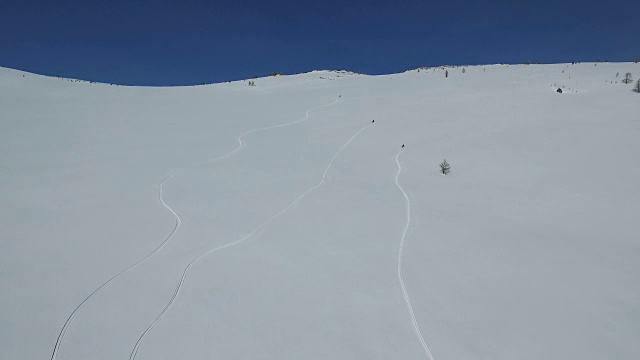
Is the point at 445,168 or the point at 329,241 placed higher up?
the point at 445,168

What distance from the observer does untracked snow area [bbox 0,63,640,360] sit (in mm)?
2461

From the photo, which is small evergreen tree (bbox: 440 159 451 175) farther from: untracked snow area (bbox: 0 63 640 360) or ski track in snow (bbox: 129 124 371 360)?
ski track in snow (bbox: 129 124 371 360)

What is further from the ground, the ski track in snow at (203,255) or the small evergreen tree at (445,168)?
the small evergreen tree at (445,168)

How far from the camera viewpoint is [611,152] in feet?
17.2

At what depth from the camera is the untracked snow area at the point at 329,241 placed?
2461 mm

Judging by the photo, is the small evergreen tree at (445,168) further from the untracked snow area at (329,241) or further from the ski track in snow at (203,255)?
the ski track in snow at (203,255)

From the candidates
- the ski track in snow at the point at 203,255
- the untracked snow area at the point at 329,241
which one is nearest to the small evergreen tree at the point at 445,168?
the untracked snow area at the point at 329,241

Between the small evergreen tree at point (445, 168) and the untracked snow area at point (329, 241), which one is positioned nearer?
the untracked snow area at point (329, 241)

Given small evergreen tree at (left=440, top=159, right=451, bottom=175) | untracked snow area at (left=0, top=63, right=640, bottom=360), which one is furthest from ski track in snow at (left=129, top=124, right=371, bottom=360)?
small evergreen tree at (left=440, top=159, right=451, bottom=175)

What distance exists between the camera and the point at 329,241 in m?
3.64

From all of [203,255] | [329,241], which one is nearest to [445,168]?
Answer: [329,241]

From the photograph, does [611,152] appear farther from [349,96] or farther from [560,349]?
[349,96]

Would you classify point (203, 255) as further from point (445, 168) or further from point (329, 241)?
point (445, 168)

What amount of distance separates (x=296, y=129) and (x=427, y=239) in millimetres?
5213
